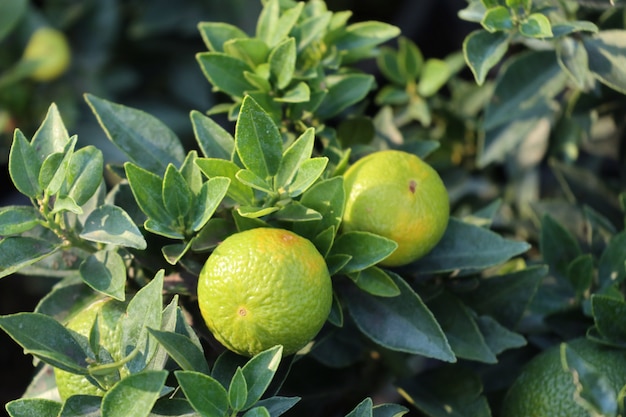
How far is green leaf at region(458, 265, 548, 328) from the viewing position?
84 cm

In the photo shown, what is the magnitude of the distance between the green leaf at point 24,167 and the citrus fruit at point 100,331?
12cm

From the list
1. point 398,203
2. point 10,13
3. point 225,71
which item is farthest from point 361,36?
point 10,13

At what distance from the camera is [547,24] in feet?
Result: 2.48

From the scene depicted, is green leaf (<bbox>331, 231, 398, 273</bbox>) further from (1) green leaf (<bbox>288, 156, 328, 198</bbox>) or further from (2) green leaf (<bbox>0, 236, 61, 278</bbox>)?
(2) green leaf (<bbox>0, 236, 61, 278</bbox>)

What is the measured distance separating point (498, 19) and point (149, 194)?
1.40 ft

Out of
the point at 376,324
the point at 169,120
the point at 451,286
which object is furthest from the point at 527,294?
the point at 169,120

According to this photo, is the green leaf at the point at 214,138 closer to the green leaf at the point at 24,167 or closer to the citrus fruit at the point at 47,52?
the green leaf at the point at 24,167

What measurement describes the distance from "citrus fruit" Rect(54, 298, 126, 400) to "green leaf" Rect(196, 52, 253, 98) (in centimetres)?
27

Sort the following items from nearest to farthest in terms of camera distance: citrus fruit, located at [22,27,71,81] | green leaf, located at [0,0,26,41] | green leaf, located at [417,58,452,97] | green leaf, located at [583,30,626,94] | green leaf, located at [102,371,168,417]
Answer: green leaf, located at [102,371,168,417]
green leaf, located at [583,30,626,94]
green leaf, located at [417,58,452,97]
green leaf, located at [0,0,26,41]
citrus fruit, located at [22,27,71,81]

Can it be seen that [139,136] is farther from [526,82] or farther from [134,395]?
[526,82]

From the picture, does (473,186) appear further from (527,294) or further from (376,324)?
(376,324)

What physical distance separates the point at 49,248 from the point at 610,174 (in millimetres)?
1068

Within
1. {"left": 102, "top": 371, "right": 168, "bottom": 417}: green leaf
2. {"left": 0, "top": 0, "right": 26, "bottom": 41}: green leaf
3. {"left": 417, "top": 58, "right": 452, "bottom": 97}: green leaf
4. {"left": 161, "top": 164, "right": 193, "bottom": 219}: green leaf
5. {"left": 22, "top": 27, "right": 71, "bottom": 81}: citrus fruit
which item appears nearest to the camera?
{"left": 102, "top": 371, "right": 168, "bottom": 417}: green leaf

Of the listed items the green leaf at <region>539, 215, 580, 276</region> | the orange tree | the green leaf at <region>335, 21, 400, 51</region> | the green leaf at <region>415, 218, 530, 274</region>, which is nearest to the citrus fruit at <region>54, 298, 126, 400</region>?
the orange tree
